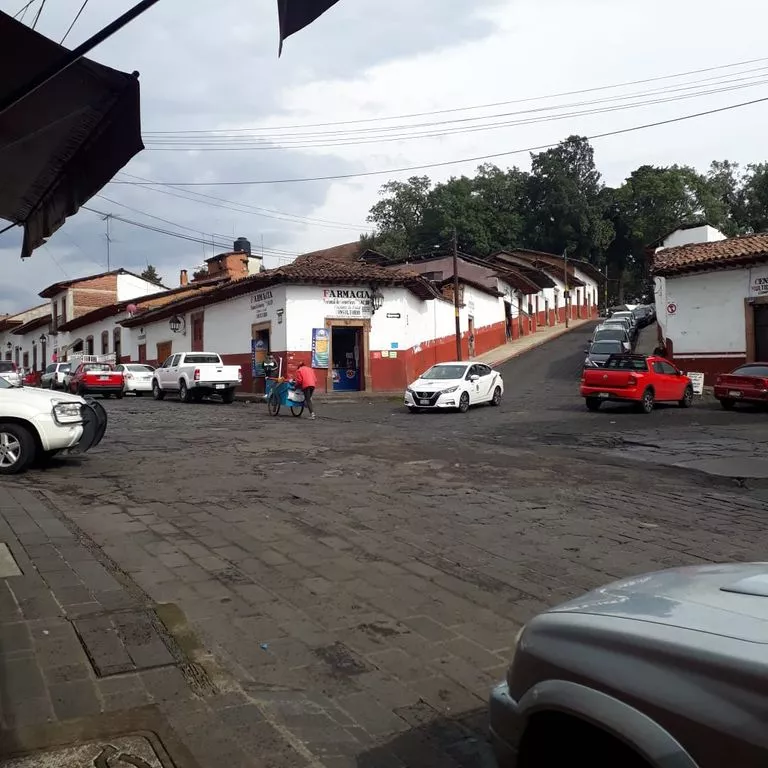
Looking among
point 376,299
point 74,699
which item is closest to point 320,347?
point 376,299

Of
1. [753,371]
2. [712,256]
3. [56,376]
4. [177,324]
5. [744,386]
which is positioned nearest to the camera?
[744,386]

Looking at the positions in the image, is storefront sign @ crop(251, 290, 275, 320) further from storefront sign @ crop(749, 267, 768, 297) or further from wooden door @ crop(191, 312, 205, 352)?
storefront sign @ crop(749, 267, 768, 297)

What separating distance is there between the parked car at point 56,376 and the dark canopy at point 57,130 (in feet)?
99.4

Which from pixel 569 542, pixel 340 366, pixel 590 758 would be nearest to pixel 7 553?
pixel 569 542

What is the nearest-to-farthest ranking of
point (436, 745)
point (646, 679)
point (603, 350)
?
point (646, 679) < point (436, 745) < point (603, 350)

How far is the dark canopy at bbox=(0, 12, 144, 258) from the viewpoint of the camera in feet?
12.3

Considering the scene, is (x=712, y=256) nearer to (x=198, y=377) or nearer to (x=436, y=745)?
(x=198, y=377)

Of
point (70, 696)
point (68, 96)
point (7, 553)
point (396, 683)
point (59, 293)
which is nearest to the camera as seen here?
point (70, 696)

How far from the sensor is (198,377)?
25.0m

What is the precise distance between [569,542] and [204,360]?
2214 cm

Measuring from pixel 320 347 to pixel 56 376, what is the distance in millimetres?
14493

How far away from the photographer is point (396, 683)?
378cm

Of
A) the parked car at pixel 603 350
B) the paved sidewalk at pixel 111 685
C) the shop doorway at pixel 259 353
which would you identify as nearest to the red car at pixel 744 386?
the parked car at pixel 603 350

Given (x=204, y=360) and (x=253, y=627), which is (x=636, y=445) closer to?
(x=253, y=627)
